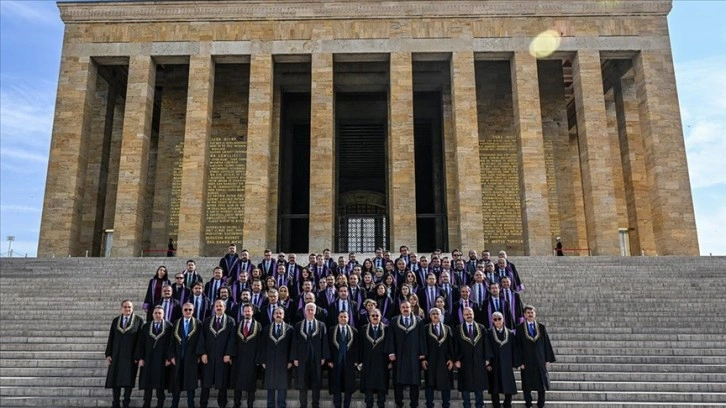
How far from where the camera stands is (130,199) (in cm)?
1994

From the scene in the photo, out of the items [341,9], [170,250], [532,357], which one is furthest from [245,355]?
[341,9]

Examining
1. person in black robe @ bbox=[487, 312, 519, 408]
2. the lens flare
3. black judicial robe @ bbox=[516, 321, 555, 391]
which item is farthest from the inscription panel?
black judicial robe @ bbox=[516, 321, 555, 391]

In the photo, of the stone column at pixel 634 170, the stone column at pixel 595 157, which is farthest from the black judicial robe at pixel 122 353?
the stone column at pixel 634 170

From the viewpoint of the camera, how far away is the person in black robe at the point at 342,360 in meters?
7.23

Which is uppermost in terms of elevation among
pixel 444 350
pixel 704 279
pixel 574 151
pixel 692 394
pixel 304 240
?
pixel 574 151

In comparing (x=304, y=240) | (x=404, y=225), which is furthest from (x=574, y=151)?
(x=304, y=240)

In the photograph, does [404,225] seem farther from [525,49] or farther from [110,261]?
[110,261]

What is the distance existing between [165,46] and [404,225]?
34.9ft

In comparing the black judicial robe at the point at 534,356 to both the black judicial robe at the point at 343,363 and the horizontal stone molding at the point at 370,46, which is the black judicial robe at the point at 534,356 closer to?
the black judicial robe at the point at 343,363

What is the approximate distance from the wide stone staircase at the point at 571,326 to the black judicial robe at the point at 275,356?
51 centimetres

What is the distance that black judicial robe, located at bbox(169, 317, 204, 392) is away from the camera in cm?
718

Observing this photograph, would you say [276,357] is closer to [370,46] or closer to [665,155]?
[370,46]

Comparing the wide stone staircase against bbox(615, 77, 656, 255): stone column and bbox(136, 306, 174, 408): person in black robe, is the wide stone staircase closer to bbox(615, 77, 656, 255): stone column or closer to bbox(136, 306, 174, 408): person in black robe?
bbox(136, 306, 174, 408): person in black robe

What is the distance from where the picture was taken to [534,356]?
7.18 m
